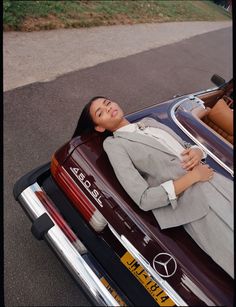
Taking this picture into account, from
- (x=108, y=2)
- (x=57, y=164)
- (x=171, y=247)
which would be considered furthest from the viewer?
(x=108, y=2)

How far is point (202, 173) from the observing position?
84.3 inches

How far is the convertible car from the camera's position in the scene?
1853mm

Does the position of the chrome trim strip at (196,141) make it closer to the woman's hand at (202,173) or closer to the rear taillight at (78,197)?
the woman's hand at (202,173)

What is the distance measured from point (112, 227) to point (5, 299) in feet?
3.44

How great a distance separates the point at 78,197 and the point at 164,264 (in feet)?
2.48

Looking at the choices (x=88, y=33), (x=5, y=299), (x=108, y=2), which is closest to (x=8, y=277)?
(x=5, y=299)

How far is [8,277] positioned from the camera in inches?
98.3

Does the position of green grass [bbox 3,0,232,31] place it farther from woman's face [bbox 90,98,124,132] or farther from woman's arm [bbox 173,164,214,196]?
woman's arm [bbox 173,164,214,196]

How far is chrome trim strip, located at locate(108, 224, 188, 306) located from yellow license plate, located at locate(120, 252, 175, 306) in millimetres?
40

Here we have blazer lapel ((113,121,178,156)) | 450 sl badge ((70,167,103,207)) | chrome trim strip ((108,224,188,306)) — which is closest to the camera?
chrome trim strip ((108,224,188,306))

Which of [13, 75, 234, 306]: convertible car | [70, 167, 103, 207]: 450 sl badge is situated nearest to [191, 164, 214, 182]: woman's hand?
[13, 75, 234, 306]: convertible car

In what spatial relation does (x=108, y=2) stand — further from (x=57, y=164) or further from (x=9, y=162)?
(x=57, y=164)

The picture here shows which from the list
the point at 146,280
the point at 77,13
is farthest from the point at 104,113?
the point at 77,13

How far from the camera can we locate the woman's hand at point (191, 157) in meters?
2.29
